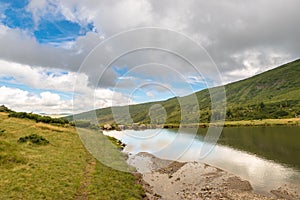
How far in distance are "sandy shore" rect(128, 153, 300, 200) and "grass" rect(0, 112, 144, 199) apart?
146 inches

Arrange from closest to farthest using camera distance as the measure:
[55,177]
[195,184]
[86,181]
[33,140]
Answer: [55,177] < [86,181] < [195,184] < [33,140]

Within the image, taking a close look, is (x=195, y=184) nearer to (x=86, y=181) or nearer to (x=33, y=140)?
(x=86, y=181)

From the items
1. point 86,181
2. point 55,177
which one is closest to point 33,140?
point 55,177

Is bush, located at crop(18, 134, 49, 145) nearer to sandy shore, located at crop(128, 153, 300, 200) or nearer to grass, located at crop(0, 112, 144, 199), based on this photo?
grass, located at crop(0, 112, 144, 199)

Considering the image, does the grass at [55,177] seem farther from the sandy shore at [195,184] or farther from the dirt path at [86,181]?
the sandy shore at [195,184]

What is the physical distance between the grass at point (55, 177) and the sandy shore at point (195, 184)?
3711 millimetres

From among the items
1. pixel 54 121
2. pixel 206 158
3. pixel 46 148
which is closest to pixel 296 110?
pixel 206 158

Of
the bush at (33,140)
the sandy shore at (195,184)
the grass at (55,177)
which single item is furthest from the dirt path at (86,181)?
the bush at (33,140)

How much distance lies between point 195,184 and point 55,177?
17956 mm

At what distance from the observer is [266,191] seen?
1151 inches

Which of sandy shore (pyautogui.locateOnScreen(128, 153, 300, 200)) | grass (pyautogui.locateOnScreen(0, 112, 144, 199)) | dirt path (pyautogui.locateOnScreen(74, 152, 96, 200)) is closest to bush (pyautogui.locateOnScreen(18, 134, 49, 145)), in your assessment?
grass (pyautogui.locateOnScreen(0, 112, 144, 199))

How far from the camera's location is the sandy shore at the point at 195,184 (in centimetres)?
2752

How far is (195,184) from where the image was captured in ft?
107

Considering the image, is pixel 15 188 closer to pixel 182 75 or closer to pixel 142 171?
pixel 142 171
